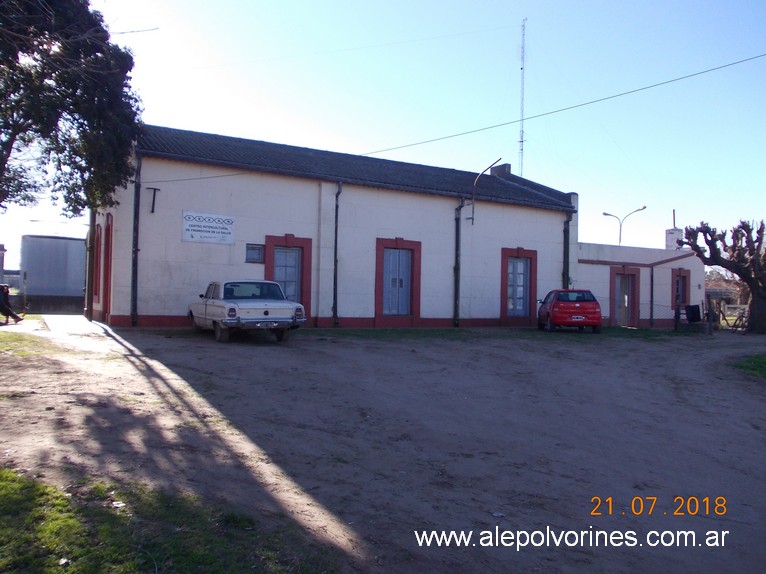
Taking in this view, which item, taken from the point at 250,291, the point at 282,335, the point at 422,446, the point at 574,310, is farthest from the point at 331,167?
the point at 422,446

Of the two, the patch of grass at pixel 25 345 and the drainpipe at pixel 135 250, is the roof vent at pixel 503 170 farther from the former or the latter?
the patch of grass at pixel 25 345

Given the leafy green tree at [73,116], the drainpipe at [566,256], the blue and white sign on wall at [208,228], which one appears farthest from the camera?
the drainpipe at [566,256]

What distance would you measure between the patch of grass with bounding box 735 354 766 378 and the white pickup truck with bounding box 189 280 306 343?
33.0ft

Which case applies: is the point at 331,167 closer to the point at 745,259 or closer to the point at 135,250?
the point at 135,250

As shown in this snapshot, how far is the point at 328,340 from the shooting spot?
1681 cm

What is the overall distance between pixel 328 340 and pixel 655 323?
19.4 m

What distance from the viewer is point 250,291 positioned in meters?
16.0

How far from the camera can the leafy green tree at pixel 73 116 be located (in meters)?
11.8

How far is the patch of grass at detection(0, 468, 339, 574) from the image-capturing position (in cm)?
390

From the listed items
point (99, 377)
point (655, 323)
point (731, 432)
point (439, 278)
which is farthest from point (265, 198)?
point (655, 323)

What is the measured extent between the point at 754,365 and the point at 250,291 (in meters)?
11.9

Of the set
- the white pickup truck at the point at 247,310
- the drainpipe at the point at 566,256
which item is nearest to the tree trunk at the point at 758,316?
the drainpipe at the point at 566,256

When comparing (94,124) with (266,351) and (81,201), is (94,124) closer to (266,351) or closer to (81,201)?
(81,201)

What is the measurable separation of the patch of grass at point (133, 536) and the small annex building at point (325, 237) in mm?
14359
